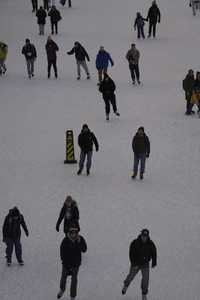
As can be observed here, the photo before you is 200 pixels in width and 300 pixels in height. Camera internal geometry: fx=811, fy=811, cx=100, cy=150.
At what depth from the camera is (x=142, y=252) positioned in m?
12.3

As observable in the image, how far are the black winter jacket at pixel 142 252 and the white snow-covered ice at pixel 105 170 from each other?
865mm

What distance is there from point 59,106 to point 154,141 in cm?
443

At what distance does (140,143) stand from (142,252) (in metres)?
5.33

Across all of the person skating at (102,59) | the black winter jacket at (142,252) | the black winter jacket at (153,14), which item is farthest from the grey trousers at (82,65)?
the black winter jacket at (142,252)

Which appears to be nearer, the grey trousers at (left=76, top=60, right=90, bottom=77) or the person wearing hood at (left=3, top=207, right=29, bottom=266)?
the person wearing hood at (left=3, top=207, right=29, bottom=266)

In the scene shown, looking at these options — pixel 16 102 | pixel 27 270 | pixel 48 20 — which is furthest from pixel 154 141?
pixel 48 20

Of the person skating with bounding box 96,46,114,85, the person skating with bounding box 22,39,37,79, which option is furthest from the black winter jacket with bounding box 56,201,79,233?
the person skating with bounding box 22,39,37,79

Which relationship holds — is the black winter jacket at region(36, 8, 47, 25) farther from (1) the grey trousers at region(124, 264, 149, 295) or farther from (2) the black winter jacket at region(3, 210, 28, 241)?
(1) the grey trousers at region(124, 264, 149, 295)

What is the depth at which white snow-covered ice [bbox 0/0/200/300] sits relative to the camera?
1376 centimetres

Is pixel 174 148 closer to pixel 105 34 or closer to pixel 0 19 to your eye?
pixel 105 34

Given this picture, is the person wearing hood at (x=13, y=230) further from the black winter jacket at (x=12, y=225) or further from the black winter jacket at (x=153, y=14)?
the black winter jacket at (x=153, y=14)

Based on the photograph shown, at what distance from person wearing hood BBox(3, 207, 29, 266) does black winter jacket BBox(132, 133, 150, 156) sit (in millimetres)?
4428

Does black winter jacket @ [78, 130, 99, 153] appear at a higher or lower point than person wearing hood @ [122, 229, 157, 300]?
higher

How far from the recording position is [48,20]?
3662 centimetres
